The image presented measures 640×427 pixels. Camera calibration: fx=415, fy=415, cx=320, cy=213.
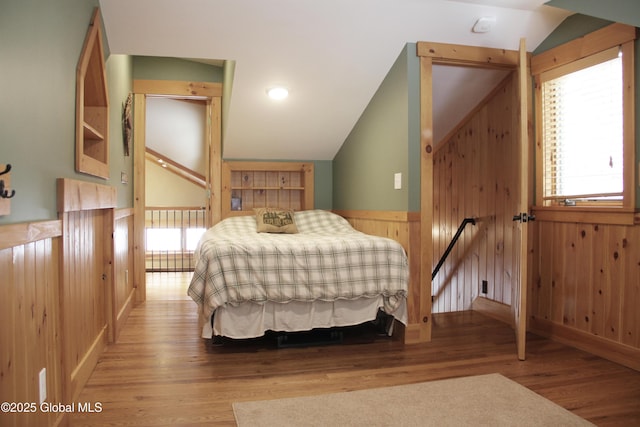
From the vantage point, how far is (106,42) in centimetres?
280

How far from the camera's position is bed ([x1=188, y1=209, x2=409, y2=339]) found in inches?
104

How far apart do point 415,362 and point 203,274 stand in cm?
145

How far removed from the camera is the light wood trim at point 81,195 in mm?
1793

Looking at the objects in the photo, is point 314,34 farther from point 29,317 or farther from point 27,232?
point 29,317

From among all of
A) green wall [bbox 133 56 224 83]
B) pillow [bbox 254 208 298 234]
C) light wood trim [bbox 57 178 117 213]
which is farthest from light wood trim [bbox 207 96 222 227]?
light wood trim [bbox 57 178 117 213]

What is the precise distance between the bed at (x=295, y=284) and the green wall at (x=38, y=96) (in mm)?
990

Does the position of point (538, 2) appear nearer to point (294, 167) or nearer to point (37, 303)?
point (294, 167)

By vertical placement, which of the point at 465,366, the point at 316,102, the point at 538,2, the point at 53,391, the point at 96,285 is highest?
the point at 538,2

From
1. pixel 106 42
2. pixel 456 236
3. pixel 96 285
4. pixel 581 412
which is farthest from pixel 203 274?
pixel 456 236

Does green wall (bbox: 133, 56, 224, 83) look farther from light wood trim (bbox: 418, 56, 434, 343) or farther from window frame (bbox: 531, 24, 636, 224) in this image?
window frame (bbox: 531, 24, 636, 224)

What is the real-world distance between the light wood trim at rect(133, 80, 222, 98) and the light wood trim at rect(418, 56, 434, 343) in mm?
2430

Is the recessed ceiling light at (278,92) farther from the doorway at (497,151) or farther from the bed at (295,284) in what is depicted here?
the bed at (295,284)

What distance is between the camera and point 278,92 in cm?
350

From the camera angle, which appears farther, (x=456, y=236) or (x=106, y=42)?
(x=456, y=236)
